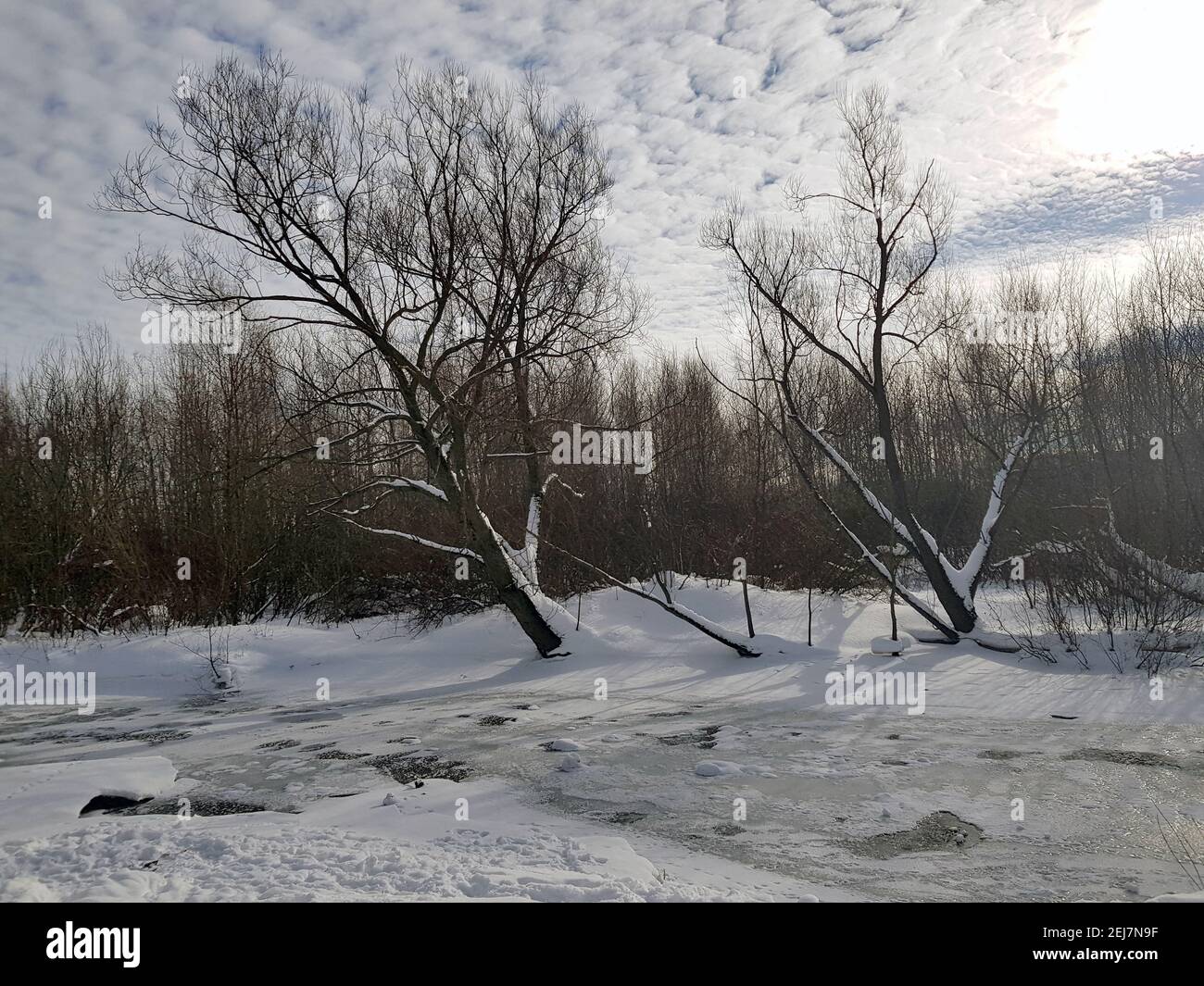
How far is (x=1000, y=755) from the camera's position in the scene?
7332 millimetres

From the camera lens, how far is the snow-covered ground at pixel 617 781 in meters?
4.39

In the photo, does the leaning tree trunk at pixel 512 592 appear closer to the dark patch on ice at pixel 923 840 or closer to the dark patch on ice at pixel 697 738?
the dark patch on ice at pixel 697 738

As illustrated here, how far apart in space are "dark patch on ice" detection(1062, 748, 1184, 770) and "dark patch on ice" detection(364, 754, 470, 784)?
17.7 feet

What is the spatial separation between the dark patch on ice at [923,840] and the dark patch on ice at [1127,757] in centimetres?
235

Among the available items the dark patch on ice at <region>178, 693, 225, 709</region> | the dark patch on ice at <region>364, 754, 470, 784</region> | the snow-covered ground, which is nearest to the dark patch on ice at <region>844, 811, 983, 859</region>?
the snow-covered ground

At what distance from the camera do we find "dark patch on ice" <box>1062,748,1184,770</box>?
6.79 m

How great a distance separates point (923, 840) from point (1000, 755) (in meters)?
2.65

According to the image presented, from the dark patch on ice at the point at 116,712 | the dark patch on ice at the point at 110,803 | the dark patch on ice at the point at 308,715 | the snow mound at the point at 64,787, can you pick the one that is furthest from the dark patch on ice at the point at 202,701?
the dark patch on ice at the point at 110,803

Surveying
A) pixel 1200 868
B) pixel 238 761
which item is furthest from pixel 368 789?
pixel 1200 868

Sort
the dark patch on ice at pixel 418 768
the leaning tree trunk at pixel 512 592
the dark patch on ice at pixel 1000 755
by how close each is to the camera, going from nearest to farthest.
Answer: the dark patch on ice at pixel 418 768 < the dark patch on ice at pixel 1000 755 < the leaning tree trunk at pixel 512 592

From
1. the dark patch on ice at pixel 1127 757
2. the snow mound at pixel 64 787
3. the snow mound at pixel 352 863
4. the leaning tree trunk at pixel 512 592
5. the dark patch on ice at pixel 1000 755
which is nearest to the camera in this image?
the snow mound at pixel 352 863

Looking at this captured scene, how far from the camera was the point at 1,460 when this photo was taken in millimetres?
18656
